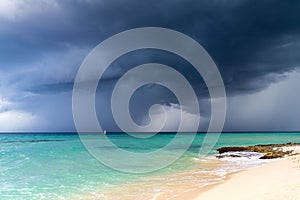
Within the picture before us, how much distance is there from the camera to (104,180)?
66.1ft

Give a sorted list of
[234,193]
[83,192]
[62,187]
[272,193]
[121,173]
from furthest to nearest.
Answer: [121,173] → [62,187] → [83,192] → [234,193] → [272,193]

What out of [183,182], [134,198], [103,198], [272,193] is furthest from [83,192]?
[272,193]

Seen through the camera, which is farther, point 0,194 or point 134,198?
point 0,194

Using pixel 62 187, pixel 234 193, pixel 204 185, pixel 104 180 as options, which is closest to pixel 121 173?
pixel 104 180

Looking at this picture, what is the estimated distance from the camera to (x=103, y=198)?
45.9 ft

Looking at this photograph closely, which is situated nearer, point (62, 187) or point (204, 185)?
point (204, 185)

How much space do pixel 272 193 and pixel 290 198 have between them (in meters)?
1.27

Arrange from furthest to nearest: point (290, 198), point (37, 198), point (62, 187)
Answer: point (62, 187) < point (37, 198) < point (290, 198)

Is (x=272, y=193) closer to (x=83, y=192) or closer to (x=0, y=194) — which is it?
(x=83, y=192)

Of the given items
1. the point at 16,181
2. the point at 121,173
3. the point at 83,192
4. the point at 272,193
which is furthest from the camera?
the point at 121,173

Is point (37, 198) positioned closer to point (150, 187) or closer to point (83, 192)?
point (83, 192)

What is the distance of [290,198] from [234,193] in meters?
2.88

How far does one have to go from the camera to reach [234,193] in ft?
43.1

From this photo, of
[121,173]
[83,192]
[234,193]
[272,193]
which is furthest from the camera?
[121,173]
